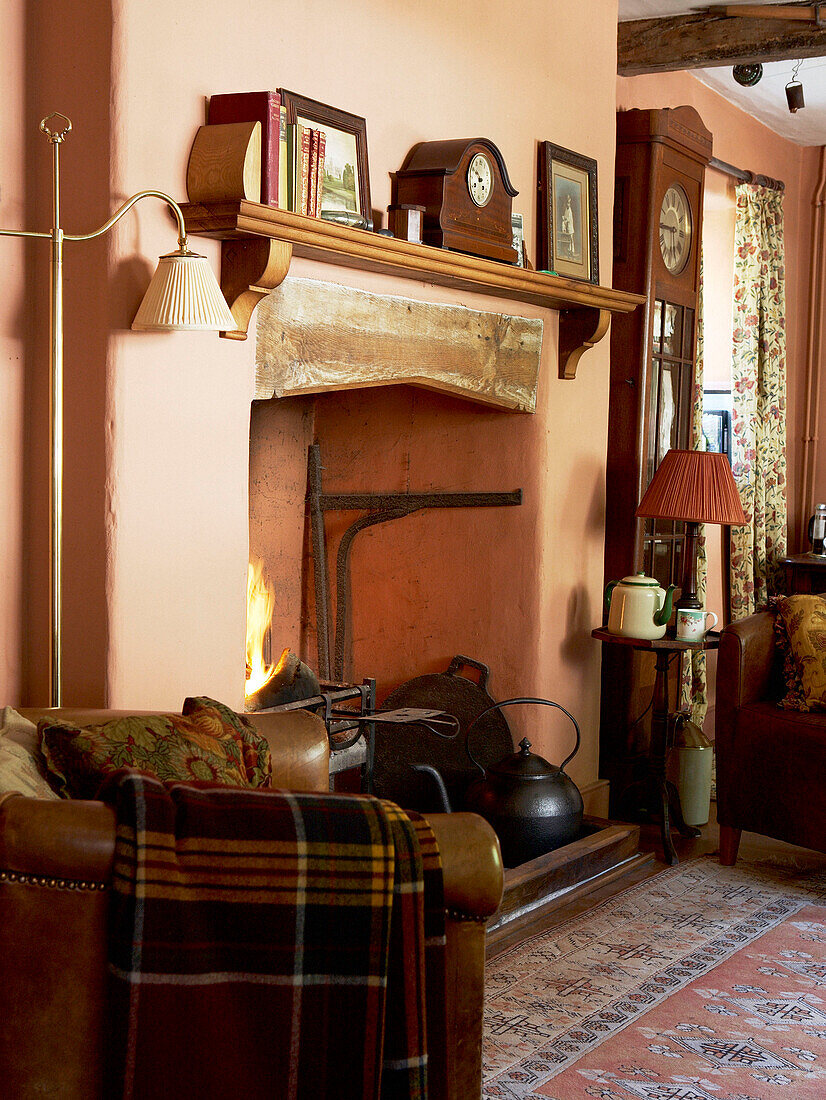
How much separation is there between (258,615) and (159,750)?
5.94 ft

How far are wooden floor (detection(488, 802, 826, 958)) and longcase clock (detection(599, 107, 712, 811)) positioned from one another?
0.32 meters

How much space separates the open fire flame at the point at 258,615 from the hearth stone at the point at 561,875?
3.17 ft

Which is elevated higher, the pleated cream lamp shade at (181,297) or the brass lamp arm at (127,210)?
the brass lamp arm at (127,210)

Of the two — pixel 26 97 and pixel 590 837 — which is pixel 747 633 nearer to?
pixel 590 837

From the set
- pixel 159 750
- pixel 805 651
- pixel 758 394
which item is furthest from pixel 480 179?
pixel 758 394

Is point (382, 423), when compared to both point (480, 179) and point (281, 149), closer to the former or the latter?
point (480, 179)

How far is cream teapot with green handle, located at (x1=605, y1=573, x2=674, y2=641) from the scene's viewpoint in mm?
3734

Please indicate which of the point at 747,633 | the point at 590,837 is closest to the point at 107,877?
the point at 590,837

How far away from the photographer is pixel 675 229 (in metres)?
4.45

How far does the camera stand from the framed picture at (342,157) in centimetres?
272

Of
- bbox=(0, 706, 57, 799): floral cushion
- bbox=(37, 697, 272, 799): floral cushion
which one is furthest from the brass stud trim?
bbox=(37, 697, 272, 799): floral cushion

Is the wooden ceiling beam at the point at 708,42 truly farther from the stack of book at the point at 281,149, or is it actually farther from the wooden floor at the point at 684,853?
the wooden floor at the point at 684,853

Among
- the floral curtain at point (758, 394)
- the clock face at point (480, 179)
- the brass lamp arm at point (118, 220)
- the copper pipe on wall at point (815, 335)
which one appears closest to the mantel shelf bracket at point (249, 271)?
the brass lamp arm at point (118, 220)

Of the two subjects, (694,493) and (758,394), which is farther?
(758,394)
